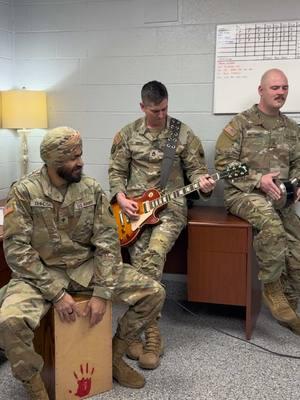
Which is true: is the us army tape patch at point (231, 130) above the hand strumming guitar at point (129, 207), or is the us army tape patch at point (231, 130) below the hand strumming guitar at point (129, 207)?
above

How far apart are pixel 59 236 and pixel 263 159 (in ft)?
4.56

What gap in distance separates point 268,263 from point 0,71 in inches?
87.8

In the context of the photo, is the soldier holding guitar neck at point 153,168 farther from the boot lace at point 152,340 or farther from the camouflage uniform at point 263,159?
the camouflage uniform at point 263,159

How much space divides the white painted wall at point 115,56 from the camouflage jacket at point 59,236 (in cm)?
135

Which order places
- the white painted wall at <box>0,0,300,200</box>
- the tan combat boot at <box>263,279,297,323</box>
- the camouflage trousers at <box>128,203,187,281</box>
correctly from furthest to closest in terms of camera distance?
the white painted wall at <box>0,0,300,200</box> → the tan combat boot at <box>263,279,297,323</box> → the camouflage trousers at <box>128,203,187,281</box>

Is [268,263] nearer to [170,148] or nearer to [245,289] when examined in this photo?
[245,289]

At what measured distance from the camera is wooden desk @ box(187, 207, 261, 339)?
263 cm

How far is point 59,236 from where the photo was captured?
2.05 m

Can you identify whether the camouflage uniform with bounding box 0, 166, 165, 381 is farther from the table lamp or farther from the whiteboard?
the whiteboard

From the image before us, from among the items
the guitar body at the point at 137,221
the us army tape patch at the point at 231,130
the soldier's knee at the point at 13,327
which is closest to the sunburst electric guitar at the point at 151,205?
the guitar body at the point at 137,221

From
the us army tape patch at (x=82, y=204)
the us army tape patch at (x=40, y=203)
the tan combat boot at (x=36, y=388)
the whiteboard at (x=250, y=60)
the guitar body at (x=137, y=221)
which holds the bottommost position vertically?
the tan combat boot at (x=36, y=388)

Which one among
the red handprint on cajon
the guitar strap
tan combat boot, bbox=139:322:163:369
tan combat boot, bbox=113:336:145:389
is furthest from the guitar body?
the red handprint on cajon

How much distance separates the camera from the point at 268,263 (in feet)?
8.50

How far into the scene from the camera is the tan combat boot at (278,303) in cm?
260
